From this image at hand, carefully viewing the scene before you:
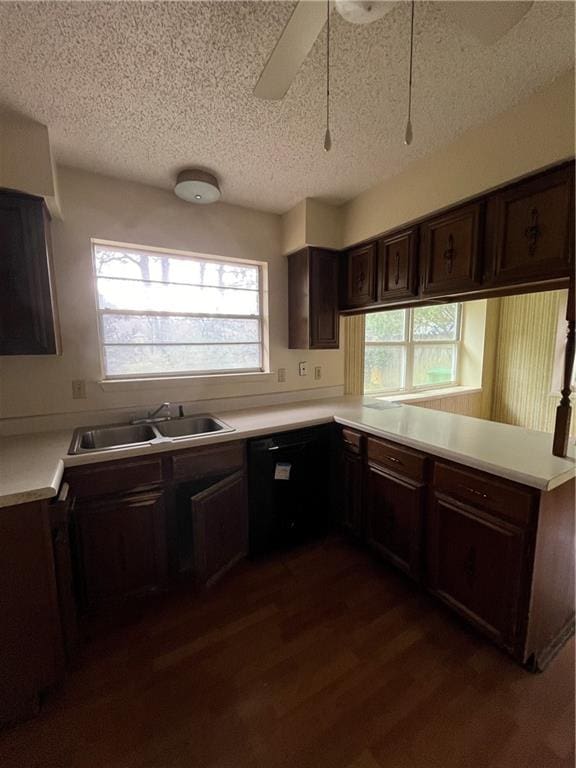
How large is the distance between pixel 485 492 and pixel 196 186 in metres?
2.31

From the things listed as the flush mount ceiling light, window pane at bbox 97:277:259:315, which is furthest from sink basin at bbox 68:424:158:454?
the flush mount ceiling light

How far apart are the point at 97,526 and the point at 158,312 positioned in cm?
140

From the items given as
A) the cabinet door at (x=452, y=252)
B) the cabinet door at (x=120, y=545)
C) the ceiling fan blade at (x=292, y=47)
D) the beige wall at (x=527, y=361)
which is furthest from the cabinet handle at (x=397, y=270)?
the beige wall at (x=527, y=361)

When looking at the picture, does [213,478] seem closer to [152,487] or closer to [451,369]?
[152,487]

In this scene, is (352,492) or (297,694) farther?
(352,492)

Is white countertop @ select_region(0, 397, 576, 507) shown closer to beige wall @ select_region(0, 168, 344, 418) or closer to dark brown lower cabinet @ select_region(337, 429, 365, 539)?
dark brown lower cabinet @ select_region(337, 429, 365, 539)

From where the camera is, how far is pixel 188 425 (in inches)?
86.6

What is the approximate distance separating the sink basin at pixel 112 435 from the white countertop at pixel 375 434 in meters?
0.09

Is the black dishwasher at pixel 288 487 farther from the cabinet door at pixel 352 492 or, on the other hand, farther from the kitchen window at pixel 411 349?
the kitchen window at pixel 411 349

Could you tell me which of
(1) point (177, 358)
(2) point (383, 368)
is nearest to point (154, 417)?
(1) point (177, 358)

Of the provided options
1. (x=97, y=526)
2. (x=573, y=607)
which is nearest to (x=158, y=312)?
(x=97, y=526)

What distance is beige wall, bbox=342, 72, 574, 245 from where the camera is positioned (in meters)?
1.33

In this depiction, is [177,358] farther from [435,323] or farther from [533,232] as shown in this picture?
[435,323]

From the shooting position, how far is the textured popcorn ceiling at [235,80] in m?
1.05
